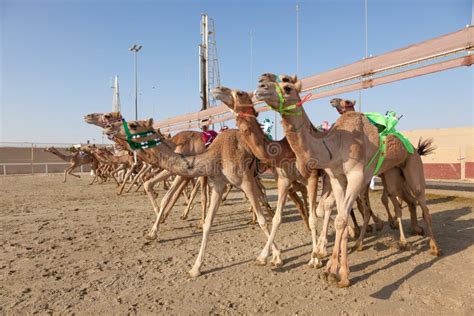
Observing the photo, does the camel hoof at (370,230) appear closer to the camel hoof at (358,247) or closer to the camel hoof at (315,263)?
the camel hoof at (358,247)

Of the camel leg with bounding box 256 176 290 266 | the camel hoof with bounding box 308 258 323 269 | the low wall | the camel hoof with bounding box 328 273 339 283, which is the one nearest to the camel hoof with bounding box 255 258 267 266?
the camel leg with bounding box 256 176 290 266

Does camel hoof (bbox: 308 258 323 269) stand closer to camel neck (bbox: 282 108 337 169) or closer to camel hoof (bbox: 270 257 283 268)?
camel hoof (bbox: 270 257 283 268)

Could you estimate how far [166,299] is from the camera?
3.89 meters

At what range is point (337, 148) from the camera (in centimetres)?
430

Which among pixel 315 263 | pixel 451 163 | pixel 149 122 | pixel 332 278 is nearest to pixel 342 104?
pixel 315 263

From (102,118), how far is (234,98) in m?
2.26

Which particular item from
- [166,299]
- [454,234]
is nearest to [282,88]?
[166,299]

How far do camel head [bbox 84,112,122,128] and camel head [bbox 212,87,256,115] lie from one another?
181cm

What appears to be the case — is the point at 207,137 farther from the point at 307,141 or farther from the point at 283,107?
the point at 283,107

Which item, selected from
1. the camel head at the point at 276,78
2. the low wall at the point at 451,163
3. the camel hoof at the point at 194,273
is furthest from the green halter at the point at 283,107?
the low wall at the point at 451,163

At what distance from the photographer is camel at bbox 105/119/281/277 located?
193 inches

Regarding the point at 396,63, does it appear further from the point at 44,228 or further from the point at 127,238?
the point at 44,228

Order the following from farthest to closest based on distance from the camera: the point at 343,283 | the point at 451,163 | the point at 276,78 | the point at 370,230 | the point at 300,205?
the point at 451,163
the point at 370,230
the point at 300,205
the point at 343,283
the point at 276,78

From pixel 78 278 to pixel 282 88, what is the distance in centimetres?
372
